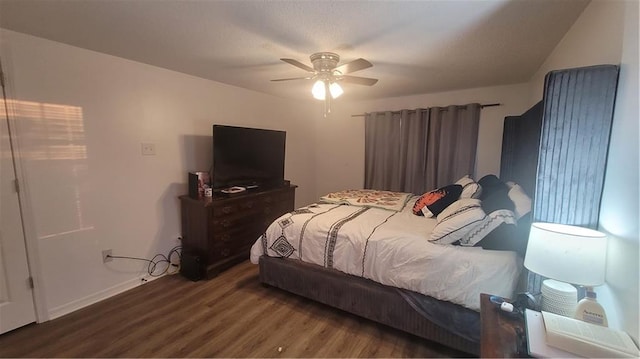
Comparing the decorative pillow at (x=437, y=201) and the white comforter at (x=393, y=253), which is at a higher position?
the decorative pillow at (x=437, y=201)

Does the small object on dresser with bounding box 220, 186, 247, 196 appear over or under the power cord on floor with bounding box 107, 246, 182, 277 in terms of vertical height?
over

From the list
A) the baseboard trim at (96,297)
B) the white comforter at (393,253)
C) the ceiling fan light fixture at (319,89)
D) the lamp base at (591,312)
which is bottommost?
the baseboard trim at (96,297)

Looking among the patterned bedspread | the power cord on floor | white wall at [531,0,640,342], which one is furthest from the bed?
the power cord on floor

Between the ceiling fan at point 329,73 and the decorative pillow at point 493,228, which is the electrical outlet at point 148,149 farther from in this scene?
the decorative pillow at point 493,228

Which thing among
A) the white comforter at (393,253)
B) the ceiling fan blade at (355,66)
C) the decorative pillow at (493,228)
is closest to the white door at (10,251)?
the white comforter at (393,253)

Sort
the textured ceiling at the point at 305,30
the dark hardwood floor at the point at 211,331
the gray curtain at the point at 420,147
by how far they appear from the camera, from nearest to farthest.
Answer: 1. the textured ceiling at the point at 305,30
2. the dark hardwood floor at the point at 211,331
3. the gray curtain at the point at 420,147

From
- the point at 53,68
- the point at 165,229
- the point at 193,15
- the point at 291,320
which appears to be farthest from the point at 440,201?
the point at 53,68

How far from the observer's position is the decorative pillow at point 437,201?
8.60 ft

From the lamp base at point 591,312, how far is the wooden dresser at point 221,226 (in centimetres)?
282

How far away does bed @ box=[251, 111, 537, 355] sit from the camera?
1.79m

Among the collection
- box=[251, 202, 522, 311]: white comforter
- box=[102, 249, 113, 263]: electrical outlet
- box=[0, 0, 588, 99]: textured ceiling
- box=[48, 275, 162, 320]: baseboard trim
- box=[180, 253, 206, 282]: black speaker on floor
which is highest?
box=[0, 0, 588, 99]: textured ceiling

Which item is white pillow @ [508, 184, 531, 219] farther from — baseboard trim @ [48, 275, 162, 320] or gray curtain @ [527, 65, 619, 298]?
baseboard trim @ [48, 275, 162, 320]

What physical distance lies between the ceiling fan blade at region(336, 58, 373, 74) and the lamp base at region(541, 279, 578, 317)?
1742 millimetres

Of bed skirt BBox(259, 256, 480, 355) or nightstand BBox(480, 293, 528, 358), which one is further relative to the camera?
bed skirt BBox(259, 256, 480, 355)
